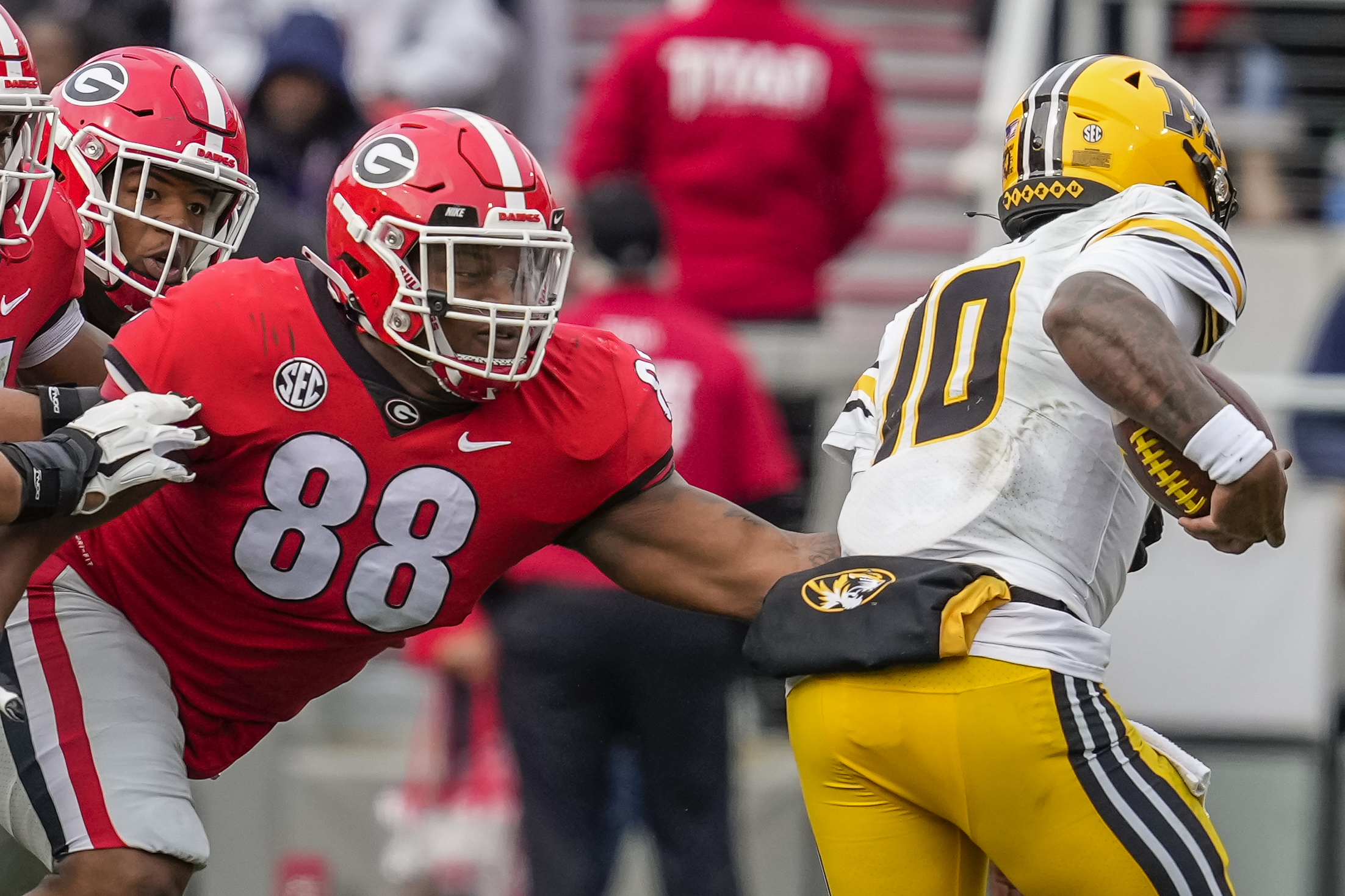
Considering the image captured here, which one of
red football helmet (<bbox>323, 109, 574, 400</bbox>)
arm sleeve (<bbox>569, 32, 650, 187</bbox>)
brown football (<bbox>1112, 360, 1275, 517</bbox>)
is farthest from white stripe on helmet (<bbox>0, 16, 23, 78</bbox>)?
arm sleeve (<bbox>569, 32, 650, 187</bbox>)

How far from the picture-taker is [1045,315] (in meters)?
2.82

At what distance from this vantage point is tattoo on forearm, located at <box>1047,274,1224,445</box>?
274 centimetres

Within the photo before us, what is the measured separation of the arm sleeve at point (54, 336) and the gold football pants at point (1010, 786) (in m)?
1.59

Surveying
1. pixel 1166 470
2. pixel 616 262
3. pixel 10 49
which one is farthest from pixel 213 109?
pixel 1166 470

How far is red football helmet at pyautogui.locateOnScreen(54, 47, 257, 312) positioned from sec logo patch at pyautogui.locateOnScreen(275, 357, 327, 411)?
0.62 meters

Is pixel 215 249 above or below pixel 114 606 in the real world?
above

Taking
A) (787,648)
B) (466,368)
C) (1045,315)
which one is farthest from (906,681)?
Result: (466,368)

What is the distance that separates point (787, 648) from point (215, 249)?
1497 mm

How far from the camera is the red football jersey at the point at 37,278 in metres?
3.38

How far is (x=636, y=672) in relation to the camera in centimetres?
504

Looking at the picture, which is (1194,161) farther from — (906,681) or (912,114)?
(912,114)

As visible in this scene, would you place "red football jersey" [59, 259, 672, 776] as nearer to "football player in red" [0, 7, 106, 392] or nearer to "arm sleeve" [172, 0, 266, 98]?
"football player in red" [0, 7, 106, 392]

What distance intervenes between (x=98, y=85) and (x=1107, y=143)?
200cm

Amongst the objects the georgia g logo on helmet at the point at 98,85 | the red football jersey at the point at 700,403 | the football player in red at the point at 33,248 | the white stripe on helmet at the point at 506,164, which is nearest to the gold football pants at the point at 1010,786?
the white stripe on helmet at the point at 506,164
